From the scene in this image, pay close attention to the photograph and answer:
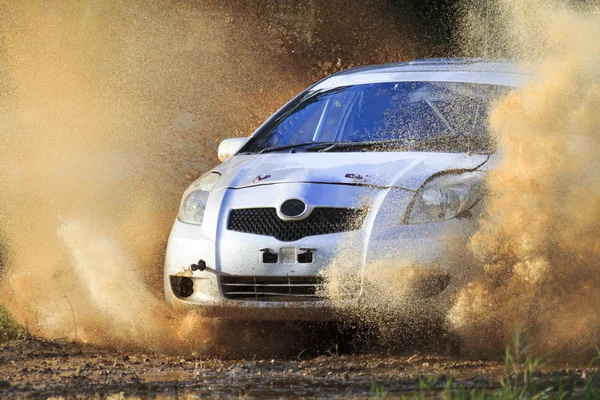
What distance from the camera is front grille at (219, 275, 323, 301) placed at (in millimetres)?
6973

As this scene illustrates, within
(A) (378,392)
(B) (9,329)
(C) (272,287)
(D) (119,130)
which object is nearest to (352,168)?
(C) (272,287)

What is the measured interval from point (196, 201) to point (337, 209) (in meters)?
0.99

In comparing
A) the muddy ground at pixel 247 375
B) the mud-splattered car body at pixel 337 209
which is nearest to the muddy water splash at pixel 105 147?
the mud-splattered car body at pixel 337 209

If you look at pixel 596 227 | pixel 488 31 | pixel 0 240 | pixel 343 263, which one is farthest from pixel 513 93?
pixel 488 31

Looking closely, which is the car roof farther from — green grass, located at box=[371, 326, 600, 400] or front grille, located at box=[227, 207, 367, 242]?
green grass, located at box=[371, 326, 600, 400]

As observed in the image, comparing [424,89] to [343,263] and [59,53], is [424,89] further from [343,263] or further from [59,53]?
[59,53]

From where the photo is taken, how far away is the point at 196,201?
25.0ft

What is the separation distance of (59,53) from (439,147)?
1018 cm

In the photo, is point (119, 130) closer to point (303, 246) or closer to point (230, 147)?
point (230, 147)

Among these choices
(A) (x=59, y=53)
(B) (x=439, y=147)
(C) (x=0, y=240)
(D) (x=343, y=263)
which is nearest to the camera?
(D) (x=343, y=263)

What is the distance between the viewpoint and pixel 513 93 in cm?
765

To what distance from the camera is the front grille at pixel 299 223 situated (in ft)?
22.8

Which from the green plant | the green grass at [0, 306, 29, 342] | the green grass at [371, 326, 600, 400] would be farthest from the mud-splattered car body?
the green grass at [0, 306, 29, 342]

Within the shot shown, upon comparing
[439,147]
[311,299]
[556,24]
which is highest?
[556,24]
